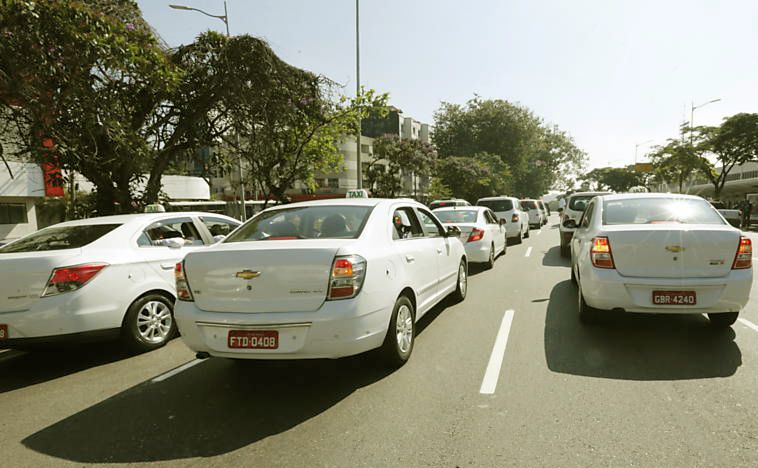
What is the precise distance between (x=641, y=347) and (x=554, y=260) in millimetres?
7330

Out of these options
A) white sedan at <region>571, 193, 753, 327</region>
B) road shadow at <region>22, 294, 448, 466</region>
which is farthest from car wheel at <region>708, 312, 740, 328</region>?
road shadow at <region>22, 294, 448, 466</region>

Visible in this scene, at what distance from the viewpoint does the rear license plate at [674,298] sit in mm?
4656

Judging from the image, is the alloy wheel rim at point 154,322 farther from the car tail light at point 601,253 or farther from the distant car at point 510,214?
the distant car at point 510,214

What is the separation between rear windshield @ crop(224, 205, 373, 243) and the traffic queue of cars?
0.06 ft

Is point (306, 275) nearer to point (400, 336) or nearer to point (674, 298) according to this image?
point (400, 336)

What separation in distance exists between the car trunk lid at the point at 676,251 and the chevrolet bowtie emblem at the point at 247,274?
3.56 m

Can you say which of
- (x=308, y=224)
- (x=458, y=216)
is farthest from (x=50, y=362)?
(x=458, y=216)

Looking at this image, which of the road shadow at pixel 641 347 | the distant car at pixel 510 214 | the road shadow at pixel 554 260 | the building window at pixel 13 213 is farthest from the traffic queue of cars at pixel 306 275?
the building window at pixel 13 213

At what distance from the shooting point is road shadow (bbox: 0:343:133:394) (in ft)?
15.2

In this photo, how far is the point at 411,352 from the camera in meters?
4.76

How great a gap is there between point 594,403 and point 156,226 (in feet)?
16.3

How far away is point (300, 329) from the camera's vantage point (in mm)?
Result: 3617

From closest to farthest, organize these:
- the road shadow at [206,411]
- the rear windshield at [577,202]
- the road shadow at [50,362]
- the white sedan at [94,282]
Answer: the road shadow at [206,411]
the white sedan at [94,282]
the road shadow at [50,362]
the rear windshield at [577,202]

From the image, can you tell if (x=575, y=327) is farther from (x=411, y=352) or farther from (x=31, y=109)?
(x=31, y=109)
